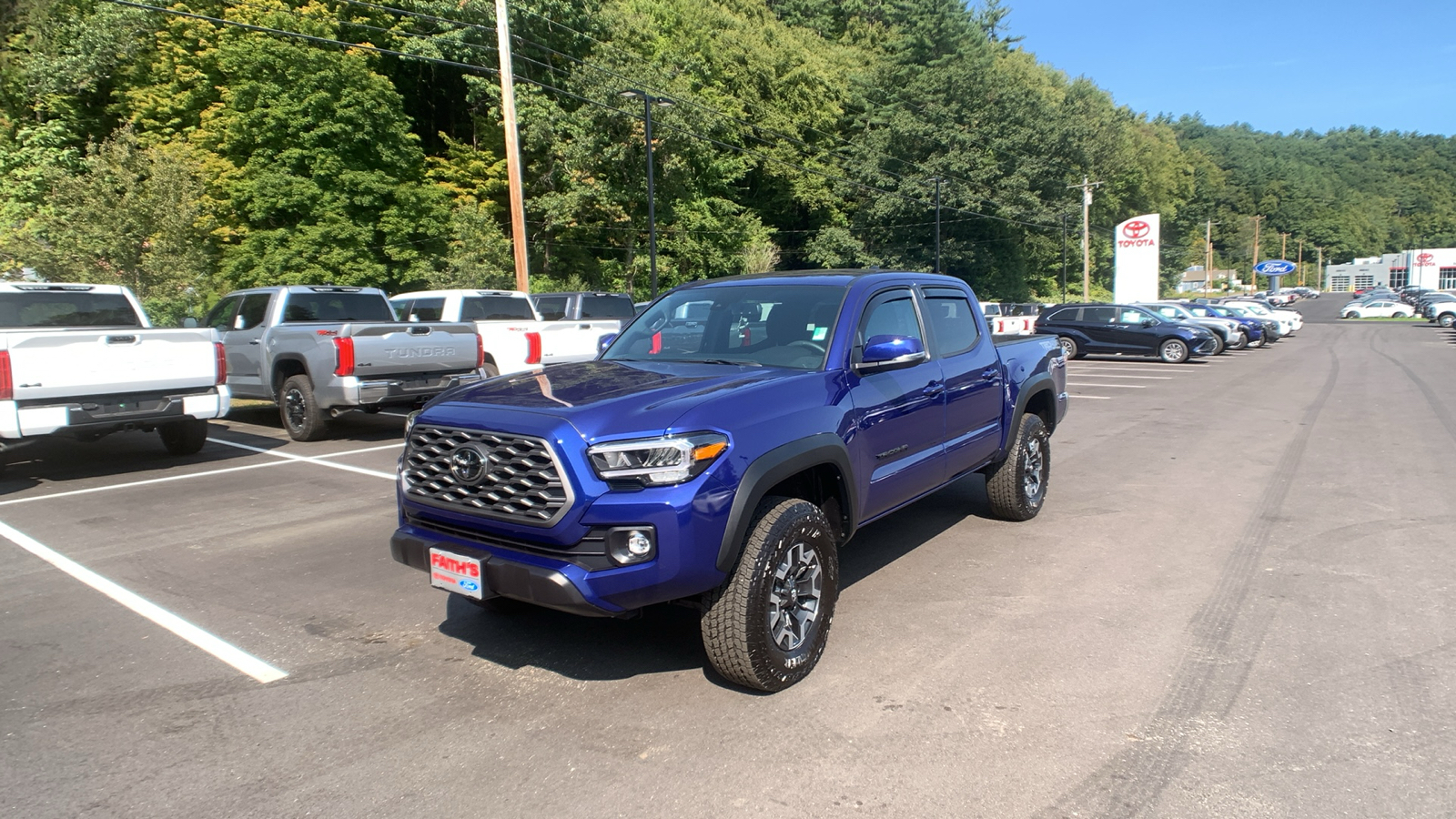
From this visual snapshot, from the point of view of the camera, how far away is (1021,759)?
10.6 ft

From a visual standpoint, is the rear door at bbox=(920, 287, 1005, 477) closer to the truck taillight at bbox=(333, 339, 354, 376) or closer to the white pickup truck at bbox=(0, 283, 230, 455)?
the truck taillight at bbox=(333, 339, 354, 376)

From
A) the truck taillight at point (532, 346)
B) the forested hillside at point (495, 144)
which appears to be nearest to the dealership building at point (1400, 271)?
the forested hillside at point (495, 144)

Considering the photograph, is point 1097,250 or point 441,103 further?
point 1097,250

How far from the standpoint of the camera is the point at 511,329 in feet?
42.0

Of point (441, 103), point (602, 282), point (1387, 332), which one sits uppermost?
point (441, 103)

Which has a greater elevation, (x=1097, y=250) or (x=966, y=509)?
(x=1097, y=250)

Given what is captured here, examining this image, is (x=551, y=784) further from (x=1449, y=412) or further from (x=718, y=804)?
(x=1449, y=412)

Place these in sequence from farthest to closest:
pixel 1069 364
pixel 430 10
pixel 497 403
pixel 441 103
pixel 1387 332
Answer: pixel 441 103 → pixel 1387 332 → pixel 430 10 → pixel 1069 364 → pixel 497 403

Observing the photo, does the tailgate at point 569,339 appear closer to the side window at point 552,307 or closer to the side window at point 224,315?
the side window at point 552,307

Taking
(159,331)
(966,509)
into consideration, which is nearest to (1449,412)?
(966,509)

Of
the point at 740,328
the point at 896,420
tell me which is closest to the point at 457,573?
the point at 740,328

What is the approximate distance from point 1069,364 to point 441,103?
31193 millimetres

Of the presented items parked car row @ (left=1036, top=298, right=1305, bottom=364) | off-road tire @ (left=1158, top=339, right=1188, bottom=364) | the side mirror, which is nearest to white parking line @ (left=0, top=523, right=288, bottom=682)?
the side mirror

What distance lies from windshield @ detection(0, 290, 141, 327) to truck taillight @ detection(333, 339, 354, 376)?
2.01 m
